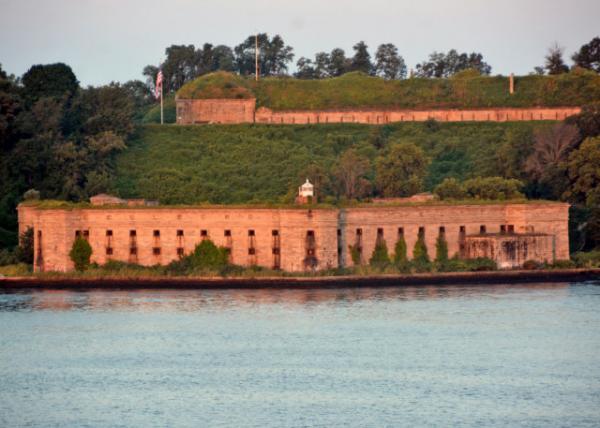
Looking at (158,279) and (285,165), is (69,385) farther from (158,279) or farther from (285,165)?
(285,165)

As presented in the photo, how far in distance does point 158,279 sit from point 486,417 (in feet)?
90.5

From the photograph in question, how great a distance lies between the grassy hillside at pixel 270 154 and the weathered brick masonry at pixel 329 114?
2393 mm

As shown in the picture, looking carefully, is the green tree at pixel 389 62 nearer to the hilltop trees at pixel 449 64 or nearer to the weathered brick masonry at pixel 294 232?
the hilltop trees at pixel 449 64

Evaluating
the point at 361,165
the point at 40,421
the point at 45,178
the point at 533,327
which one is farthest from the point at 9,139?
the point at 40,421

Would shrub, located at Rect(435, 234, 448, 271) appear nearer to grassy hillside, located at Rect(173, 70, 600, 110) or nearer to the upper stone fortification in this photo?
the upper stone fortification

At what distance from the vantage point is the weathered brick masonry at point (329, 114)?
9894 cm

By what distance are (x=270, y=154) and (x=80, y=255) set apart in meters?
22.2

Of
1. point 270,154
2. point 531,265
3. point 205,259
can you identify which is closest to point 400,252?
point 531,265

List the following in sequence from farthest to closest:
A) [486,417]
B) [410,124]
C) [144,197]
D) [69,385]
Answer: [410,124], [144,197], [69,385], [486,417]

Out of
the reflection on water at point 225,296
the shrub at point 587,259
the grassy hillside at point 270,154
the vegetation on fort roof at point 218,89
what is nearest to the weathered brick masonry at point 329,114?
the vegetation on fort roof at point 218,89

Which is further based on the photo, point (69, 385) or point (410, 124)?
A: point (410, 124)

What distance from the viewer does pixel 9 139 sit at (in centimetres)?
8638

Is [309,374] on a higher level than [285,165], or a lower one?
lower

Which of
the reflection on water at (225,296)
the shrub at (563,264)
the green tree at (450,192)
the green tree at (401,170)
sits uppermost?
the green tree at (401,170)
